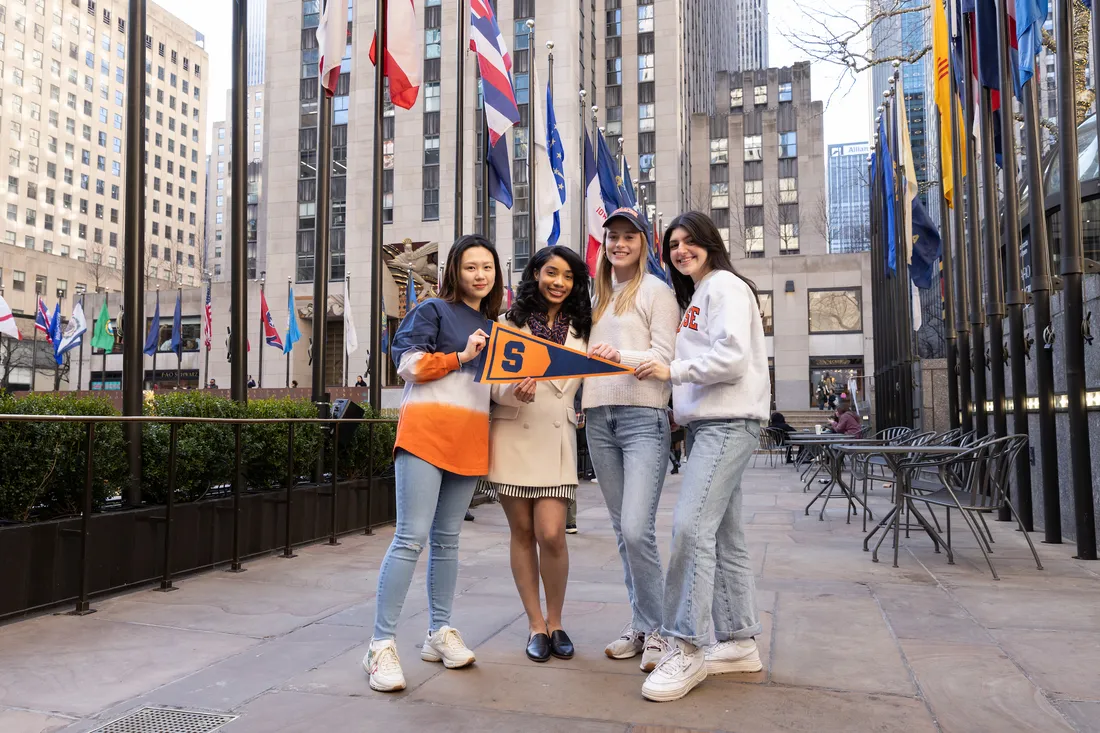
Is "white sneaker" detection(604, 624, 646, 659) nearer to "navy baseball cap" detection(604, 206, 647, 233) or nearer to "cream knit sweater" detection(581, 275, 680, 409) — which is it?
"cream knit sweater" detection(581, 275, 680, 409)

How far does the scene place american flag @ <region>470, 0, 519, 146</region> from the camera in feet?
40.3

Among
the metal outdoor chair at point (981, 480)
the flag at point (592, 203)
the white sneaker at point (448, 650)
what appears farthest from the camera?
the flag at point (592, 203)

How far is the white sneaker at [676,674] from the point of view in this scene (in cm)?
339

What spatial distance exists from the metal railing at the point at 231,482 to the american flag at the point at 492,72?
17.9ft

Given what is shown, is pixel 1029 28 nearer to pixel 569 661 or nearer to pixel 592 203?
pixel 569 661

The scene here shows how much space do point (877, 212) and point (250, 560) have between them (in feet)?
78.4

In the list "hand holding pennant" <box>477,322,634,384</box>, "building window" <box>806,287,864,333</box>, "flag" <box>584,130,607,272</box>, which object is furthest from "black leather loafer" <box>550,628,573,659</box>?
"building window" <box>806,287,864,333</box>

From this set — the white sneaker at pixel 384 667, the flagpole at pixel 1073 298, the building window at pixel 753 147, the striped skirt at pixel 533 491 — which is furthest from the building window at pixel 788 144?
the white sneaker at pixel 384 667

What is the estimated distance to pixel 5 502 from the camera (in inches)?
187

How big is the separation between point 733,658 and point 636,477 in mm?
961

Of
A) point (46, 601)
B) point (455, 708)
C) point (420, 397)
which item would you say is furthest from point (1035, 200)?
point (46, 601)

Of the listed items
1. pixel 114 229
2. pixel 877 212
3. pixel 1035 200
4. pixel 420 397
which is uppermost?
pixel 114 229

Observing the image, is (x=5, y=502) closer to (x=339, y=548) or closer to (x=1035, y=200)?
(x=339, y=548)

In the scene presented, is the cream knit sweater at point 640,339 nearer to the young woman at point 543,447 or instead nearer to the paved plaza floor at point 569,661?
the young woman at point 543,447
